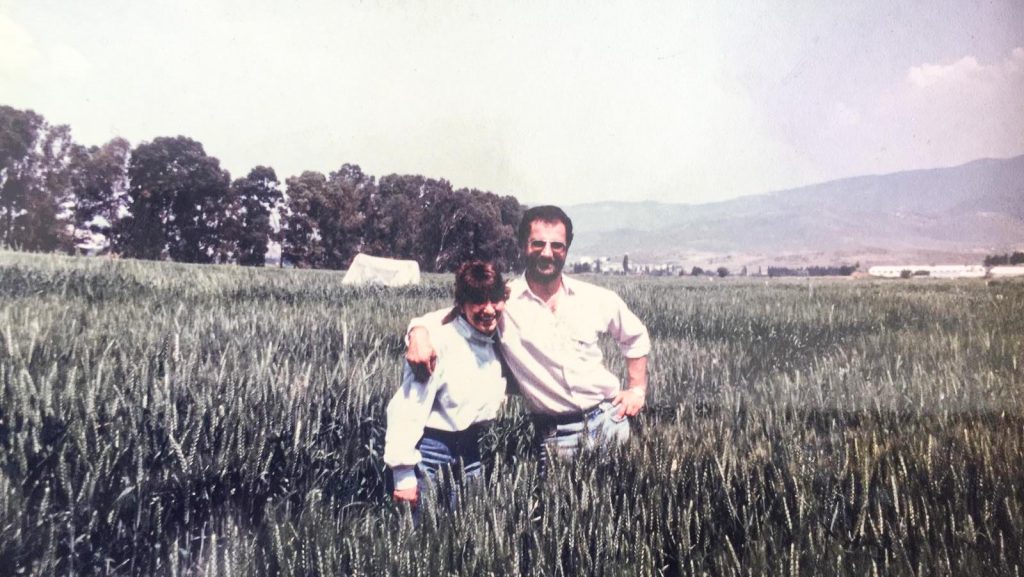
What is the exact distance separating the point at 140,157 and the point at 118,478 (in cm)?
124

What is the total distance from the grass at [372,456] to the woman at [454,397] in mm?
136

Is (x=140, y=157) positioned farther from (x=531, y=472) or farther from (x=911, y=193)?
(x=911, y=193)

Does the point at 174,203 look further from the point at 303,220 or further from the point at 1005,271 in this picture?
the point at 1005,271

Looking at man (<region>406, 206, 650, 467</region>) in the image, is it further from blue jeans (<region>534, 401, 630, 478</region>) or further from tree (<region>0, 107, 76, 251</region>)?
tree (<region>0, 107, 76, 251</region>)

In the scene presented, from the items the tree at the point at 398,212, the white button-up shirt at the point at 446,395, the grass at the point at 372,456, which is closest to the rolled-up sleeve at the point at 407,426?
the white button-up shirt at the point at 446,395

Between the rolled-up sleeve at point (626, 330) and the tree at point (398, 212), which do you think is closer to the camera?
the rolled-up sleeve at point (626, 330)

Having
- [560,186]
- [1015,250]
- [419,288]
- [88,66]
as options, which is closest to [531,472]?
Result: [419,288]

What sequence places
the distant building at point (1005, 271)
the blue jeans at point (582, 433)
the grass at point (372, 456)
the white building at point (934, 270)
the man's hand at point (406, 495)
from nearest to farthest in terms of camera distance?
the grass at point (372, 456)
the man's hand at point (406, 495)
the blue jeans at point (582, 433)
the distant building at point (1005, 271)
the white building at point (934, 270)

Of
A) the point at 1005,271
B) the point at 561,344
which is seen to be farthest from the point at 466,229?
the point at 1005,271

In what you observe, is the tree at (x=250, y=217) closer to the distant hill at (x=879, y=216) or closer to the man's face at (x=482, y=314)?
the man's face at (x=482, y=314)

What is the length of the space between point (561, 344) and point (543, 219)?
1.54 ft

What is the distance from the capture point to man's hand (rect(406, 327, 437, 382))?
192cm

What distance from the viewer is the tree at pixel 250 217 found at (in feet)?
7.61

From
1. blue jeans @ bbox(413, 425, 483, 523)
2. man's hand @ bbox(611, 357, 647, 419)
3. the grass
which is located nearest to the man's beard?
the grass
